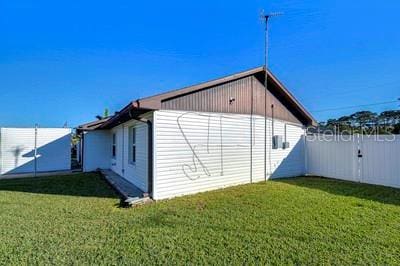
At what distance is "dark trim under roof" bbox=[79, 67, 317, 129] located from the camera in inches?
264

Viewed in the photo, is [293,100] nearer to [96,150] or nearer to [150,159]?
[150,159]

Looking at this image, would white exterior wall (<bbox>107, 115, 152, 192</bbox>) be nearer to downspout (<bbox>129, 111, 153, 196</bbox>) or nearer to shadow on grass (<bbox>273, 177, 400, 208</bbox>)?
downspout (<bbox>129, 111, 153, 196</bbox>)

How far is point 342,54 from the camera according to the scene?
47.4ft

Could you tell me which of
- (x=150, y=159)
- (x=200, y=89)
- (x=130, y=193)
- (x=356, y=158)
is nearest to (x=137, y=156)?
(x=130, y=193)

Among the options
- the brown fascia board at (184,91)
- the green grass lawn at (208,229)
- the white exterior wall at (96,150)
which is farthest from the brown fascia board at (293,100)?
the white exterior wall at (96,150)

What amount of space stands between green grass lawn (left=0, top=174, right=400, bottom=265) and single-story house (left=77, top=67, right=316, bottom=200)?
3.40 ft

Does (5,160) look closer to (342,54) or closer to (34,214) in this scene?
(34,214)

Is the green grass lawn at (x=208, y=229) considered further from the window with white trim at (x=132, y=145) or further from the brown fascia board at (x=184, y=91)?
the brown fascia board at (x=184, y=91)

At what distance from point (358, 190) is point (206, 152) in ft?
16.8

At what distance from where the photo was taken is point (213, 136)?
848 centimetres

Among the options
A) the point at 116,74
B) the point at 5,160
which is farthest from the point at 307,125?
the point at 5,160

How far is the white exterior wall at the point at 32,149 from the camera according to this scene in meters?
14.5

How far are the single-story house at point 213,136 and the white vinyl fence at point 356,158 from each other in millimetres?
739

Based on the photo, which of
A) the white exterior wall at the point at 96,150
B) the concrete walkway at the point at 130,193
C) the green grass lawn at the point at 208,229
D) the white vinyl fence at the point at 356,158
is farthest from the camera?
the white exterior wall at the point at 96,150
